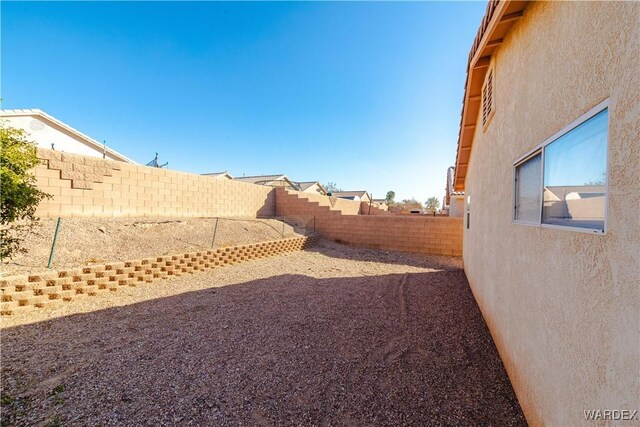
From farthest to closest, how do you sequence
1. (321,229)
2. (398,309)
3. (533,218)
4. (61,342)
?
(321,229)
(398,309)
(61,342)
(533,218)

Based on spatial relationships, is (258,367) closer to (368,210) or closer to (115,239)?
(115,239)

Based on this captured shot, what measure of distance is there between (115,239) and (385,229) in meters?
10.8

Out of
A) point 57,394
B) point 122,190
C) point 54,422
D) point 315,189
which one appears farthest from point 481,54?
point 315,189

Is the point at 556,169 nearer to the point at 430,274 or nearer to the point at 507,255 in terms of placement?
the point at 507,255

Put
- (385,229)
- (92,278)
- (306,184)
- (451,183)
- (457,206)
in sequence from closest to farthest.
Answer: (92,278) → (385,229) → (457,206) → (451,183) → (306,184)

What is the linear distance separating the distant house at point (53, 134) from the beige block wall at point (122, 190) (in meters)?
10.9

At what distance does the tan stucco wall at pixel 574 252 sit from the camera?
1.24m

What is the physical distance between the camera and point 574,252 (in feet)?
5.55

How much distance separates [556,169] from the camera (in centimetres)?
210

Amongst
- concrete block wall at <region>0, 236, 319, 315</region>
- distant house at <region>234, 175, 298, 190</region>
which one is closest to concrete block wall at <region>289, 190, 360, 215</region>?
distant house at <region>234, 175, 298, 190</region>

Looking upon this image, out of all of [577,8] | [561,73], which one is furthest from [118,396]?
[577,8]

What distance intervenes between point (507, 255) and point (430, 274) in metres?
5.11

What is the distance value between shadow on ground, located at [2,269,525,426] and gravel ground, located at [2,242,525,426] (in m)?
0.01

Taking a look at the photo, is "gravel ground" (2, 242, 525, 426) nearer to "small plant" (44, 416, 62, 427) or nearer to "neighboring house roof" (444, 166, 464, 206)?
"small plant" (44, 416, 62, 427)
